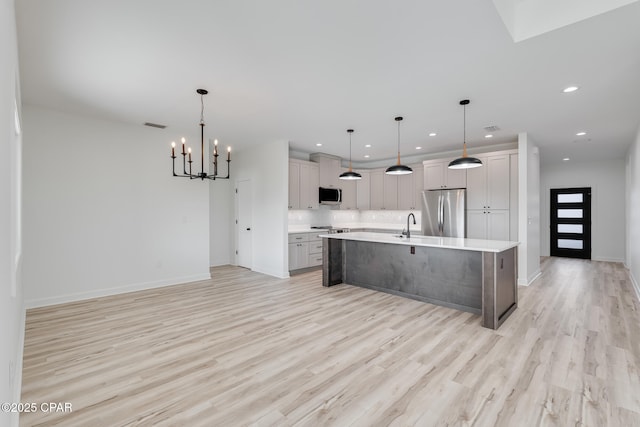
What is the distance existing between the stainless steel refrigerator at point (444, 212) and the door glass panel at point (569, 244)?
4933 millimetres

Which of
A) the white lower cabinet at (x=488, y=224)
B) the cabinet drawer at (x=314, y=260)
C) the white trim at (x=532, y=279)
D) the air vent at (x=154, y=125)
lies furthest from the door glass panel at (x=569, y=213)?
the air vent at (x=154, y=125)

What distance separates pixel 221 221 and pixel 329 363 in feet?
18.3

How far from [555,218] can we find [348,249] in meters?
7.39

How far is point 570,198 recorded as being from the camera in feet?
28.8

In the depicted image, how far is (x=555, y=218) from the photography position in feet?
29.6

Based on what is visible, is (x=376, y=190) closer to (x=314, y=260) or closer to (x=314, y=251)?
(x=314, y=251)

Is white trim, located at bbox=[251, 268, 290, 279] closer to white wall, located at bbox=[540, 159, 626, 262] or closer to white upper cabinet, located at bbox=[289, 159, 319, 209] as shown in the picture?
white upper cabinet, located at bbox=[289, 159, 319, 209]

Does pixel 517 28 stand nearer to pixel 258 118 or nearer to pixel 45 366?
pixel 258 118

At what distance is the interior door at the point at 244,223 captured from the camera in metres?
7.02

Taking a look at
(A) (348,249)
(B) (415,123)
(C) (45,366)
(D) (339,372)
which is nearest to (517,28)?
(B) (415,123)

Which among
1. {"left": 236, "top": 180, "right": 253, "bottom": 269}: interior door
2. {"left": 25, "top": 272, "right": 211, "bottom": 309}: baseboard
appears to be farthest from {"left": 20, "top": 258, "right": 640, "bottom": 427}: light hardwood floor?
{"left": 236, "top": 180, "right": 253, "bottom": 269}: interior door

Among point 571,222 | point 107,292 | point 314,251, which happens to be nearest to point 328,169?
point 314,251

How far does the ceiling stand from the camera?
7.34 ft

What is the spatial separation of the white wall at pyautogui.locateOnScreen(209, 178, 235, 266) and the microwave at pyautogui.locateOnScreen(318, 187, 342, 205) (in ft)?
7.54
